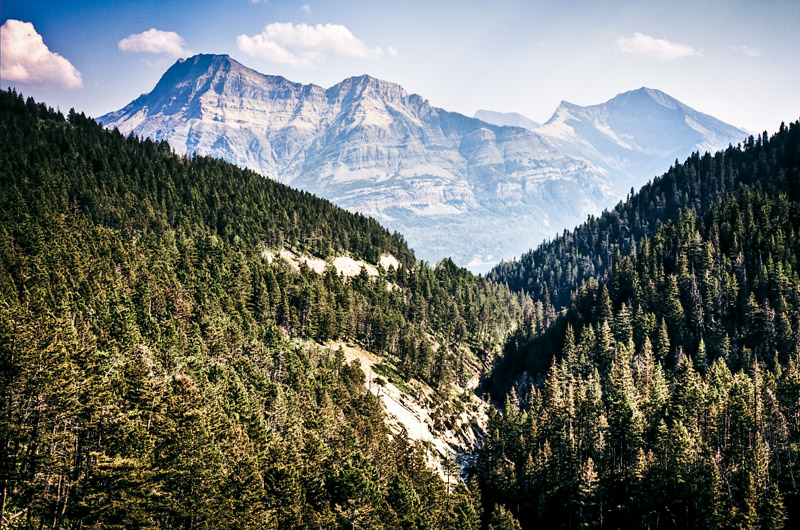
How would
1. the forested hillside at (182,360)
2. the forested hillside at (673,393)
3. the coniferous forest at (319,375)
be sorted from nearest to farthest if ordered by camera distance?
the forested hillside at (182,360) < the coniferous forest at (319,375) < the forested hillside at (673,393)

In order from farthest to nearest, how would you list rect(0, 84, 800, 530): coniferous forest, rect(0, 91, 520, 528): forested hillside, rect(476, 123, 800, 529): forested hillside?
rect(476, 123, 800, 529): forested hillside < rect(0, 84, 800, 530): coniferous forest < rect(0, 91, 520, 528): forested hillside

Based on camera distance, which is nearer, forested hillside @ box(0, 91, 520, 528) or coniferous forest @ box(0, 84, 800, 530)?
forested hillside @ box(0, 91, 520, 528)

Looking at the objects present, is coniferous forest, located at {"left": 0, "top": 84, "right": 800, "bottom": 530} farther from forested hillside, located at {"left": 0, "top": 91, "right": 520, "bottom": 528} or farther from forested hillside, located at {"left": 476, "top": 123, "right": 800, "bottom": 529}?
forested hillside, located at {"left": 476, "top": 123, "right": 800, "bottom": 529}

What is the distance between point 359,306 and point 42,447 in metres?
112

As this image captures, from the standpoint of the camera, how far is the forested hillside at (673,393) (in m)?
68.8

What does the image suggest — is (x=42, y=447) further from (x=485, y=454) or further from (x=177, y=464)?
(x=485, y=454)

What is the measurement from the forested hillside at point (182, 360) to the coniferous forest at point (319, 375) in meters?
0.33

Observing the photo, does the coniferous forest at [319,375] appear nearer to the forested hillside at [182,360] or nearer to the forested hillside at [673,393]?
the forested hillside at [182,360]

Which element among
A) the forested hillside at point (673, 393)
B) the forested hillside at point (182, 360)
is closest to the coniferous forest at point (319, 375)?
the forested hillside at point (182, 360)

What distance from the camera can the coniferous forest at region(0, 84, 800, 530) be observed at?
129ft

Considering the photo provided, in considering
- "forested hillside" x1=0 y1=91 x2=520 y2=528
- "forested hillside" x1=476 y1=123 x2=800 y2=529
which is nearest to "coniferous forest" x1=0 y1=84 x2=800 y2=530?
"forested hillside" x1=0 y1=91 x2=520 y2=528

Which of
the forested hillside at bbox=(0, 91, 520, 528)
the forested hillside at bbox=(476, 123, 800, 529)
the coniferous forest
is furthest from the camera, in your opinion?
the forested hillside at bbox=(476, 123, 800, 529)

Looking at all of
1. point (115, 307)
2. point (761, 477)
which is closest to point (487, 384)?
point (761, 477)

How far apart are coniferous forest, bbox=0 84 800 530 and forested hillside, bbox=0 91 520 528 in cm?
33
